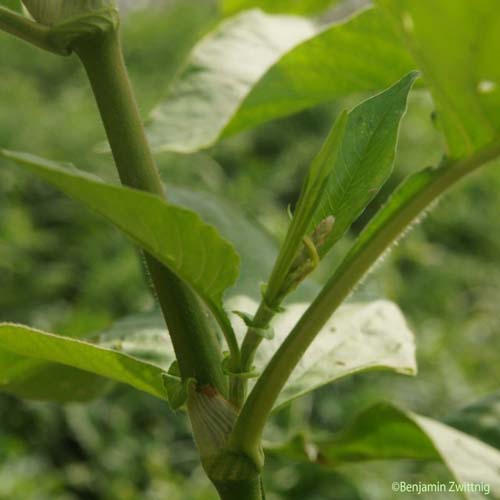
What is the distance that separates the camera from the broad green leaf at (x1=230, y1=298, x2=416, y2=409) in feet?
1.40

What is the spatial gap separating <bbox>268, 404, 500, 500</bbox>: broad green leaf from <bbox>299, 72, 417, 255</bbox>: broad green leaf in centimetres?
12

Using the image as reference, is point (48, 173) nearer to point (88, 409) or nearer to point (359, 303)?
point (359, 303)

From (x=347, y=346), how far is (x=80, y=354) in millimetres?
149

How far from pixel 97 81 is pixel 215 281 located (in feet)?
0.30

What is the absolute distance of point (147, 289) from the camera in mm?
1145

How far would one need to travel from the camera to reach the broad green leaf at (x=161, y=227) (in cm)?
29

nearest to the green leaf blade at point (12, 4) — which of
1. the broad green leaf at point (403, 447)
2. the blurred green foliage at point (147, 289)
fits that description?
the broad green leaf at point (403, 447)

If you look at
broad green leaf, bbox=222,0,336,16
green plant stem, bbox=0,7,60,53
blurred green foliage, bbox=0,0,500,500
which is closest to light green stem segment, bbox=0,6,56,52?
green plant stem, bbox=0,7,60,53

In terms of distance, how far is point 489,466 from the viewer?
0.43m

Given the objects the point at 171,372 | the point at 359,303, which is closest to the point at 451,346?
the point at 359,303

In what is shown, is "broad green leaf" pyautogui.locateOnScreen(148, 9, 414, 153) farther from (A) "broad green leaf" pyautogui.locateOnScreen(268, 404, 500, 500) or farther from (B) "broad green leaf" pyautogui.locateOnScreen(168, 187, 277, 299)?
(A) "broad green leaf" pyautogui.locateOnScreen(268, 404, 500, 500)

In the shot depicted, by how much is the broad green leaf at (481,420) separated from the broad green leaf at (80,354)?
0.23 m

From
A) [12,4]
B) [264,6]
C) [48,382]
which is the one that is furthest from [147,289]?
[12,4]

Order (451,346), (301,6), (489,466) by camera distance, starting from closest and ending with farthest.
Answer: (489,466)
(301,6)
(451,346)
